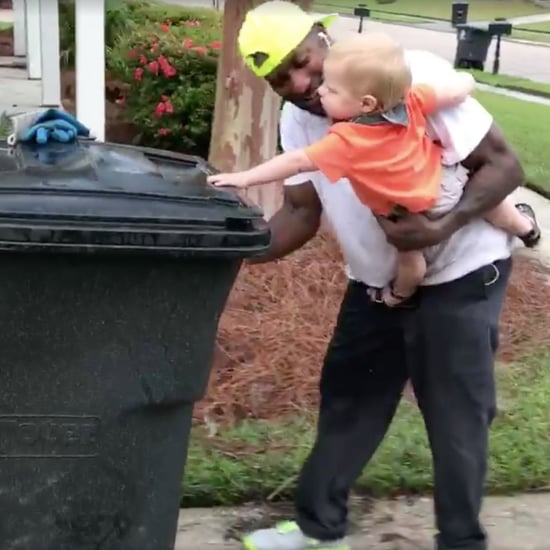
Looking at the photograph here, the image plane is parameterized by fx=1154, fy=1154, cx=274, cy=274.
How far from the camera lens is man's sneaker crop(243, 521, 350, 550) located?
10.8 feet

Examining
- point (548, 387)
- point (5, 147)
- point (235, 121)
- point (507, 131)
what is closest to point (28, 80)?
point (507, 131)

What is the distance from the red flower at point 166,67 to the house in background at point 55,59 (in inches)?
20.2

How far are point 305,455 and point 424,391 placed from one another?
0.96 meters

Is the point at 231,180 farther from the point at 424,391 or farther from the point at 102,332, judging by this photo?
the point at 424,391

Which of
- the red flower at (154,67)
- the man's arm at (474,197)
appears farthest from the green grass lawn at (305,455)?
the red flower at (154,67)

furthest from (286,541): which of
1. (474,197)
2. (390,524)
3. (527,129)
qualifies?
(527,129)

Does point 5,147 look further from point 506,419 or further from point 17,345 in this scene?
point 506,419

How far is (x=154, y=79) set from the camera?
25.0 ft

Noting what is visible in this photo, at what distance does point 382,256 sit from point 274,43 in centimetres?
64

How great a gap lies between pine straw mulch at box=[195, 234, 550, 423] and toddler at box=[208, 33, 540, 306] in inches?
67.1

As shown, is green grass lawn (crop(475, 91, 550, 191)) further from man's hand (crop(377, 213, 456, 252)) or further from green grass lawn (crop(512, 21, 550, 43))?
green grass lawn (crop(512, 21, 550, 43))

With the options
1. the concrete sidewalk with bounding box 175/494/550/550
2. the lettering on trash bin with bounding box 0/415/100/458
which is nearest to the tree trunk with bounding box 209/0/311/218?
the concrete sidewalk with bounding box 175/494/550/550

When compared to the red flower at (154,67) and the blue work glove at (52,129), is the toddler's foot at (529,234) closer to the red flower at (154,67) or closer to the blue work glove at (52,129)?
the blue work glove at (52,129)

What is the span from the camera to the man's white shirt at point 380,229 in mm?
2750
